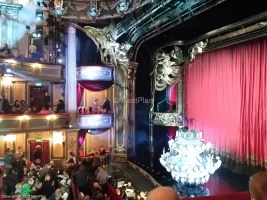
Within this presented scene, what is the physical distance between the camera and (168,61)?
Result: 10.3 m

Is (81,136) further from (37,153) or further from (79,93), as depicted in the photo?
(37,153)

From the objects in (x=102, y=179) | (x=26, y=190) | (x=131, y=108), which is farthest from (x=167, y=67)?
(x=26, y=190)

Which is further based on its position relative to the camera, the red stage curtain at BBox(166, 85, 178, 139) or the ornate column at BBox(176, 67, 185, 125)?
the red stage curtain at BBox(166, 85, 178, 139)

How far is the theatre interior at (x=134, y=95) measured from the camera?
6555mm

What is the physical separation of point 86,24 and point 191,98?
4.50 meters

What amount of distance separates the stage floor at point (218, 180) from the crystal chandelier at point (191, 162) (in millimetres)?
393

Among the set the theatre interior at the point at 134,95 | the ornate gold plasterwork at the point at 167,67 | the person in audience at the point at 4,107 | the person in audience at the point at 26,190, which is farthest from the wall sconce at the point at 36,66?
the person in audience at the point at 26,190

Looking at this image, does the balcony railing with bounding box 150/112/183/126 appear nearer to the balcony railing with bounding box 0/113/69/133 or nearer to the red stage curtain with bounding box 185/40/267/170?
the red stage curtain with bounding box 185/40/267/170

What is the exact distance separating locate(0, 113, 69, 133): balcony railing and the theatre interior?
0.04m

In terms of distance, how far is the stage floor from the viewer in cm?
654

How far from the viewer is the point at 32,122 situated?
10070mm

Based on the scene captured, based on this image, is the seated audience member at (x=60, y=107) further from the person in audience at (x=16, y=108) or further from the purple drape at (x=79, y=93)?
the person in audience at (x=16, y=108)

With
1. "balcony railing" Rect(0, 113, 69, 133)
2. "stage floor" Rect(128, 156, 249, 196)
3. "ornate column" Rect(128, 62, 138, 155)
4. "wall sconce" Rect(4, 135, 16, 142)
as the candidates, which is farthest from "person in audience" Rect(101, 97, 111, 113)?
"wall sconce" Rect(4, 135, 16, 142)

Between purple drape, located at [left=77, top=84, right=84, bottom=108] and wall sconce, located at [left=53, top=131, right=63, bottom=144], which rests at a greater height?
purple drape, located at [left=77, top=84, right=84, bottom=108]
